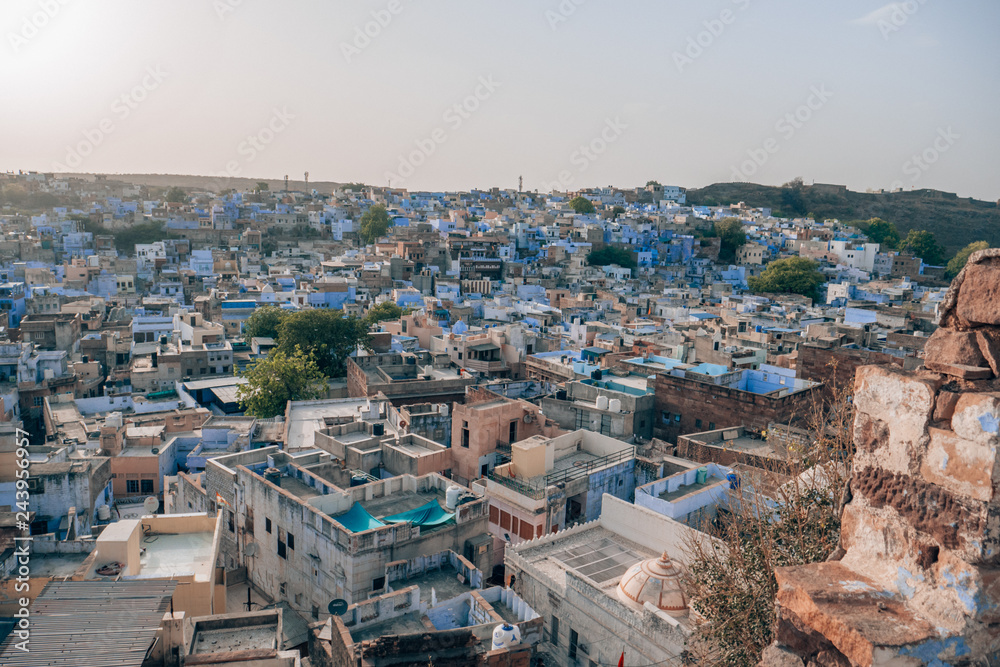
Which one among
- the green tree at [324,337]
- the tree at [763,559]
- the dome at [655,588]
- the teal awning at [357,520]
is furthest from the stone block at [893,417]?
the green tree at [324,337]

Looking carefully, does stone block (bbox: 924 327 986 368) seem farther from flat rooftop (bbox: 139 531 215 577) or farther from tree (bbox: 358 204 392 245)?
tree (bbox: 358 204 392 245)

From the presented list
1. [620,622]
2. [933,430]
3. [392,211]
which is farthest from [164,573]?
[392,211]

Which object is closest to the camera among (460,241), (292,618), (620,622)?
(620,622)

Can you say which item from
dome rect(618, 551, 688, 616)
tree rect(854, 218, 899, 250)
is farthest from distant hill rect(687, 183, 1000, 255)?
dome rect(618, 551, 688, 616)

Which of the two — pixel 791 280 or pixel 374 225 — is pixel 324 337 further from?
pixel 374 225

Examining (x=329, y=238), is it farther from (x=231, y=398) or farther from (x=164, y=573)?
(x=164, y=573)

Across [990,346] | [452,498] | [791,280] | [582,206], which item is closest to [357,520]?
[452,498]
